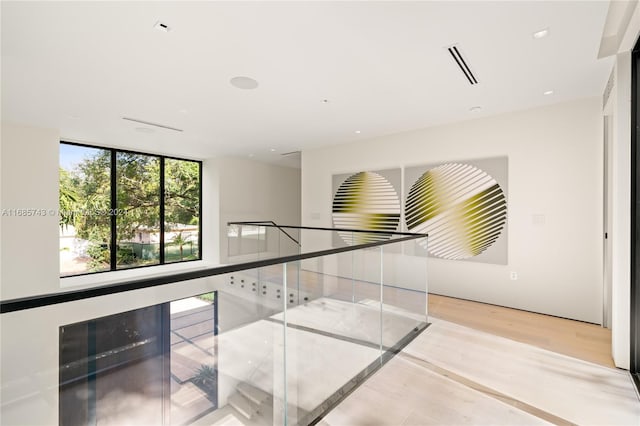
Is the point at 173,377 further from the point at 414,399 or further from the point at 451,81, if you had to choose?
the point at 451,81

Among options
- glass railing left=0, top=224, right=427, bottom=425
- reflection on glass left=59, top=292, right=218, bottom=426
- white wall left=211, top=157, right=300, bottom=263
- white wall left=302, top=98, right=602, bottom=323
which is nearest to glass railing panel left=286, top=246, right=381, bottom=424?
glass railing left=0, top=224, right=427, bottom=425

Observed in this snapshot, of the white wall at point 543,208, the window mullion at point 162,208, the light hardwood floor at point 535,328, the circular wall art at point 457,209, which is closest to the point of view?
the light hardwood floor at point 535,328

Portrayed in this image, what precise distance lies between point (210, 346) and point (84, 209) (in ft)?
20.6

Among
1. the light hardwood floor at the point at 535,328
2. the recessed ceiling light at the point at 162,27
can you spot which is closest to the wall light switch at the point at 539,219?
the light hardwood floor at the point at 535,328

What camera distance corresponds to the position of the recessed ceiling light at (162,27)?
2.37 meters

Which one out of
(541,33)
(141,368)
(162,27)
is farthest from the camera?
(541,33)

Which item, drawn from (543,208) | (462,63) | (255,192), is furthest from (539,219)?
(255,192)

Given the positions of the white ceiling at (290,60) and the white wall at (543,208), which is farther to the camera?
the white wall at (543,208)

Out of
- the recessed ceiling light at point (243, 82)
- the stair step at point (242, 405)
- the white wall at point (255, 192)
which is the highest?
the recessed ceiling light at point (243, 82)

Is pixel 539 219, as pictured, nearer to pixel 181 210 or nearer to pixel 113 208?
pixel 181 210

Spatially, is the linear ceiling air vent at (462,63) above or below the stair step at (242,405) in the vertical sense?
above

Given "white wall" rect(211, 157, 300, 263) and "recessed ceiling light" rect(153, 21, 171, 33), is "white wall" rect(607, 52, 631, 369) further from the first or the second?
"white wall" rect(211, 157, 300, 263)

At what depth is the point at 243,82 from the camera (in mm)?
3438

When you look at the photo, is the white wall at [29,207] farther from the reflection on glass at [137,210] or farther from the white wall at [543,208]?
the white wall at [543,208]
